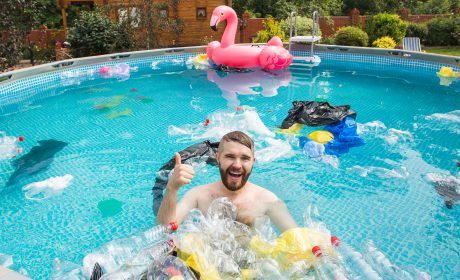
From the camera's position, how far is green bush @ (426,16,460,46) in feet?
51.0

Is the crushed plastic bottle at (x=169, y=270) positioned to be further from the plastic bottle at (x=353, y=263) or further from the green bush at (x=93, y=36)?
the green bush at (x=93, y=36)

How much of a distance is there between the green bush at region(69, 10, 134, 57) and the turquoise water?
381 cm

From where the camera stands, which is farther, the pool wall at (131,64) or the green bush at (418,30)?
the green bush at (418,30)

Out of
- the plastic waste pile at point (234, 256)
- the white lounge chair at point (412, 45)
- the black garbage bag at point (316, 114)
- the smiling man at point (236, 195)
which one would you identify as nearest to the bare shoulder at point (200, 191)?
the smiling man at point (236, 195)

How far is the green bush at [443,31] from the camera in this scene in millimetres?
15539

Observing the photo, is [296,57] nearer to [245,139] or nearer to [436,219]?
[436,219]

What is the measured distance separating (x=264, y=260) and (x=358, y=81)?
27.2 feet

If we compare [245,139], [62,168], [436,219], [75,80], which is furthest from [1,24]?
[436,219]

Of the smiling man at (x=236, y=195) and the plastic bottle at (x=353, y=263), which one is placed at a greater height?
the smiling man at (x=236, y=195)

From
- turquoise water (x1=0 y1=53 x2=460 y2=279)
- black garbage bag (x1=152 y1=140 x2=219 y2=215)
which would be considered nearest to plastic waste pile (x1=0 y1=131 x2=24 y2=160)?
turquoise water (x1=0 y1=53 x2=460 y2=279)

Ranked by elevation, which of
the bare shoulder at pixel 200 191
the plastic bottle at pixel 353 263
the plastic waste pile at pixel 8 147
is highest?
the bare shoulder at pixel 200 191

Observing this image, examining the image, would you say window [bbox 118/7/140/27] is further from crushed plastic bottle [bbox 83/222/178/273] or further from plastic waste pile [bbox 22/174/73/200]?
crushed plastic bottle [bbox 83/222/178/273]

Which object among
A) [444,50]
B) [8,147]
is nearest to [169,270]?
[8,147]

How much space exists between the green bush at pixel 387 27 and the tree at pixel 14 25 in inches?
427
